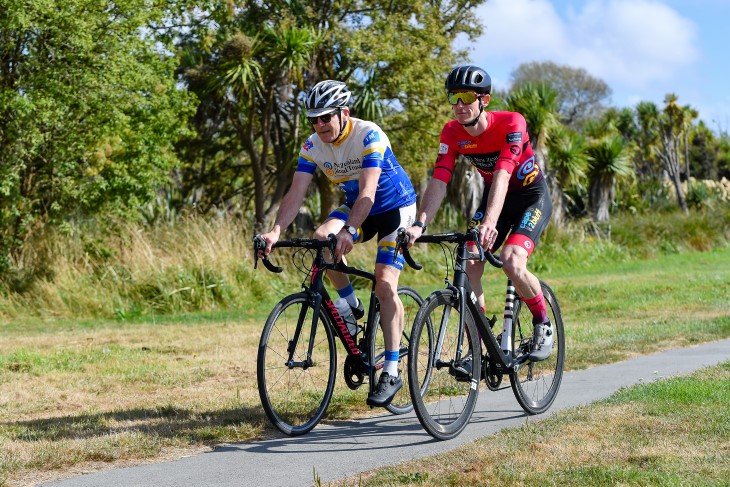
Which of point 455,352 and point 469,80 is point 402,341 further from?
point 469,80

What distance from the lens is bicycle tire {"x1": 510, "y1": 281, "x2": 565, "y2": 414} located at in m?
6.74

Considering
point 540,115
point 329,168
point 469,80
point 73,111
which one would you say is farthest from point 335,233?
point 540,115

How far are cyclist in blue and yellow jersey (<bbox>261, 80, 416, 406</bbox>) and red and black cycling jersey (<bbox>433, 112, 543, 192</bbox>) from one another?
344 mm

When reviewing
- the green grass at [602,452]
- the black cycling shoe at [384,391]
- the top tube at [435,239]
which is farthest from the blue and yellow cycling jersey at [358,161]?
the green grass at [602,452]

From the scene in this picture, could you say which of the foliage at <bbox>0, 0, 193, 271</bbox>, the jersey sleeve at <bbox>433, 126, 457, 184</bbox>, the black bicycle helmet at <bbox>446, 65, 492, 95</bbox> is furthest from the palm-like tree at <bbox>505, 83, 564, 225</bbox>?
the black bicycle helmet at <bbox>446, 65, 492, 95</bbox>

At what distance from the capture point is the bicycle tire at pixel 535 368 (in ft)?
22.1

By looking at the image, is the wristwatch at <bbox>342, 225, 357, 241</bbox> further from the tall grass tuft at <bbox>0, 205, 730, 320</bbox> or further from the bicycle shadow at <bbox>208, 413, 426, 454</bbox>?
the tall grass tuft at <bbox>0, 205, 730, 320</bbox>

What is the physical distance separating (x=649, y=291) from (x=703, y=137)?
5152cm

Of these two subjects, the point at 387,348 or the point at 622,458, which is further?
the point at 387,348

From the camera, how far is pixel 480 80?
20.9ft

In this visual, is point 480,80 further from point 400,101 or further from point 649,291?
point 400,101

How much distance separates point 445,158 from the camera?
665 centimetres

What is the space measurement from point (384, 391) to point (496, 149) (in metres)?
1.71

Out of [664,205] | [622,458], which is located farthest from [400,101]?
[622,458]
